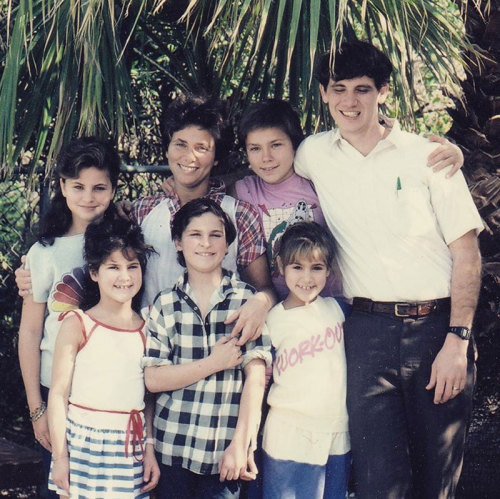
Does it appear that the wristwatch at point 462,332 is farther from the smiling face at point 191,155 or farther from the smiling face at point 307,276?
the smiling face at point 191,155

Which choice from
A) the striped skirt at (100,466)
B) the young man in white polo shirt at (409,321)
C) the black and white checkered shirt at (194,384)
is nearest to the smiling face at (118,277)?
the black and white checkered shirt at (194,384)

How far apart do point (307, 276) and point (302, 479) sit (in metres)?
0.78

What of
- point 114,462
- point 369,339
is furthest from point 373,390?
point 114,462

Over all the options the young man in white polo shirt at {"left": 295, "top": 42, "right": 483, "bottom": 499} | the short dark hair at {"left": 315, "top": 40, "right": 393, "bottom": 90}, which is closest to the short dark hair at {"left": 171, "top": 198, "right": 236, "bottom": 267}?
the young man in white polo shirt at {"left": 295, "top": 42, "right": 483, "bottom": 499}

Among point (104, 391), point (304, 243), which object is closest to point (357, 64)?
point (304, 243)

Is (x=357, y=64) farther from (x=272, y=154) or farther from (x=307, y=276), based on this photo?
(x=307, y=276)

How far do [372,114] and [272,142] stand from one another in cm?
45

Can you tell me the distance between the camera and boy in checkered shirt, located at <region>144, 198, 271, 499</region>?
3.21 metres

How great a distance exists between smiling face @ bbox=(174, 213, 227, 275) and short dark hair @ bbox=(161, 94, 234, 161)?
479 millimetres

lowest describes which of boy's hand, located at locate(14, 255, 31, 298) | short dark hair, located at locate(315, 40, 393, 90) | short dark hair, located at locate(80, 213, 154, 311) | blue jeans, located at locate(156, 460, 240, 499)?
blue jeans, located at locate(156, 460, 240, 499)

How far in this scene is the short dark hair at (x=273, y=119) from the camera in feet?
12.1

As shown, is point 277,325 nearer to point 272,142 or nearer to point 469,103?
Answer: point 272,142

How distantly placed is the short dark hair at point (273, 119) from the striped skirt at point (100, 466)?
4.56 feet

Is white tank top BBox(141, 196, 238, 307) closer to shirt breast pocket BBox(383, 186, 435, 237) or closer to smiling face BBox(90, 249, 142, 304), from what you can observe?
smiling face BBox(90, 249, 142, 304)
